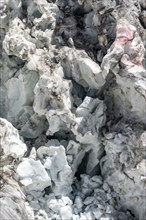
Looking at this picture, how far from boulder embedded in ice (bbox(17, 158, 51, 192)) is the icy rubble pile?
0.04 ft

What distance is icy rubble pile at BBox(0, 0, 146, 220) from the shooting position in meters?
5.59

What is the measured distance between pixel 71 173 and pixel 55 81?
40.9 inches

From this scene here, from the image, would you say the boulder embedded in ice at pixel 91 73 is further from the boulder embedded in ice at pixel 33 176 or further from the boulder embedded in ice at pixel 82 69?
the boulder embedded in ice at pixel 33 176

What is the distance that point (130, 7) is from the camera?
19.8ft

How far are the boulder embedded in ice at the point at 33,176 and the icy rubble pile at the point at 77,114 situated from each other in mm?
11

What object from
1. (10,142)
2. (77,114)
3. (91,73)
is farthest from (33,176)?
(91,73)

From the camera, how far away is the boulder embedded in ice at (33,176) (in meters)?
5.58

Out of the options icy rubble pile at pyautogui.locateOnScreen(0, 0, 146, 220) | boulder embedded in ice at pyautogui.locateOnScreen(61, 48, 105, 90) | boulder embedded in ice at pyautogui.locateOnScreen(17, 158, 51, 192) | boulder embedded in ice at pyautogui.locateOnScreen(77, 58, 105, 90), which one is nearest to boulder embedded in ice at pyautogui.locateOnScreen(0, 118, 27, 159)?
icy rubble pile at pyautogui.locateOnScreen(0, 0, 146, 220)

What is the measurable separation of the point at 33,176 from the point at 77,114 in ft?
2.73

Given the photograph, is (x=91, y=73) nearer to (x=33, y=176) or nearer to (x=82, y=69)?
(x=82, y=69)

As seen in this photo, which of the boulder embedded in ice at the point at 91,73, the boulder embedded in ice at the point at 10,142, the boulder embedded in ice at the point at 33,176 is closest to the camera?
the boulder embedded in ice at the point at 33,176

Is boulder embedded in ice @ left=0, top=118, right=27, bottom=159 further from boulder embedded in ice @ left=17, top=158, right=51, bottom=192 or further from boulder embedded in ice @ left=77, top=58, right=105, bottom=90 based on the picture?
boulder embedded in ice @ left=77, top=58, right=105, bottom=90

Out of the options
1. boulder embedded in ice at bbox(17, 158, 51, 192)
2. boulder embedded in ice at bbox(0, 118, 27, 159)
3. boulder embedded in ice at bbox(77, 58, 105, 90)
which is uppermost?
boulder embedded in ice at bbox(77, 58, 105, 90)

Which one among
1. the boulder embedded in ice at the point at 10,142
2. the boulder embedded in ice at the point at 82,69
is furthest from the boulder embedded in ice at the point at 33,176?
the boulder embedded in ice at the point at 82,69
